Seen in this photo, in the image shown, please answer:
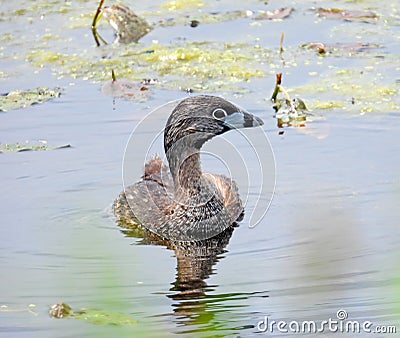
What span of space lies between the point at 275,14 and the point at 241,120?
16.6 feet

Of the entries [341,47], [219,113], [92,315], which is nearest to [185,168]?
[219,113]

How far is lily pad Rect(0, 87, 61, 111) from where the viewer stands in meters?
10.3

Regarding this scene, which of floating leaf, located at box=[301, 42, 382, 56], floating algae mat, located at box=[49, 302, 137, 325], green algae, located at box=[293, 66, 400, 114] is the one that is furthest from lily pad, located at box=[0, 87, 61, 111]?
floating algae mat, located at box=[49, 302, 137, 325]

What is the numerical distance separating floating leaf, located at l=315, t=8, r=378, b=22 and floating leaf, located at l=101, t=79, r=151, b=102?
2889 millimetres

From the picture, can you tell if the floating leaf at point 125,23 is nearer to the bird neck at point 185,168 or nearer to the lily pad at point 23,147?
the lily pad at point 23,147

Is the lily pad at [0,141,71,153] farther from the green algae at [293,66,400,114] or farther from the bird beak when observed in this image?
the green algae at [293,66,400,114]

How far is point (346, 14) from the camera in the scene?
12570mm

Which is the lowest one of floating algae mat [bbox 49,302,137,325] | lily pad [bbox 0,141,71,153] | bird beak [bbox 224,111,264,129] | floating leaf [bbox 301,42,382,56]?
floating leaf [bbox 301,42,382,56]

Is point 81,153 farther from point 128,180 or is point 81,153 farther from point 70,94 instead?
point 70,94

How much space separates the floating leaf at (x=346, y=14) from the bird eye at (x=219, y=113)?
4934 millimetres

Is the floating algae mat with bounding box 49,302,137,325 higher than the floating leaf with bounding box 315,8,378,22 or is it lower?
higher

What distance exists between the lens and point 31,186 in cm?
854

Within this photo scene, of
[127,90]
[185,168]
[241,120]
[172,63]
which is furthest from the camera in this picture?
[172,63]

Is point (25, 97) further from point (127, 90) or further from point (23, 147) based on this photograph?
point (23, 147)
